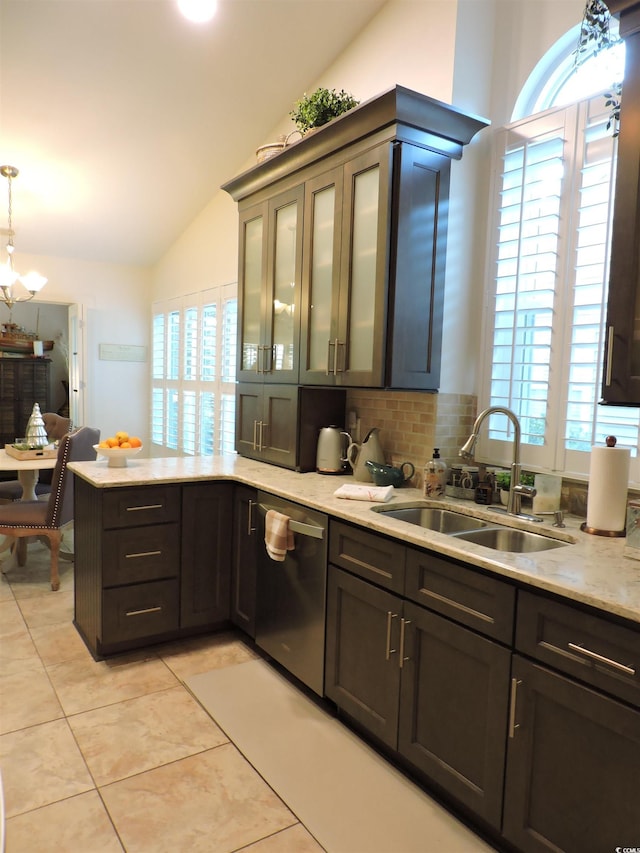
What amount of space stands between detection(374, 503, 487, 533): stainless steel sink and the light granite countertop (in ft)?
0.11

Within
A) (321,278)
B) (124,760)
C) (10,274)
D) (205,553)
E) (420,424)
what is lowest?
(124,760)

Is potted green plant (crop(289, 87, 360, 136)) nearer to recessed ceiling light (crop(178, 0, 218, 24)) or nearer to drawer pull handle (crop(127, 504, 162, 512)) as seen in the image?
recessed ceiling light (crop(178, 0, 218, 24))

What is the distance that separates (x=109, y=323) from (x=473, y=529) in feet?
17.2

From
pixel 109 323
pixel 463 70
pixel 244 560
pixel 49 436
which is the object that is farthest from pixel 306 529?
pixel 109 323

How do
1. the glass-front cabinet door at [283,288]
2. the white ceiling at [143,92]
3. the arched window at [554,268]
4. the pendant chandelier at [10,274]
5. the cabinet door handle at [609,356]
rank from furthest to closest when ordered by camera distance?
the pendant chandelier at [10,274], the white ceiling at [143,92], the glass-front cabinet door at [283,288], the arched window at [554,268], the cabinet door handle at [609,356]

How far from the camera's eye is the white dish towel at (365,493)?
252cm

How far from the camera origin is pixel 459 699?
72.4 inches

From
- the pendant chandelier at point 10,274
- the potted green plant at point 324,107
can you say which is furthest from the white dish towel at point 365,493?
the pendant chandelier at point 10,274

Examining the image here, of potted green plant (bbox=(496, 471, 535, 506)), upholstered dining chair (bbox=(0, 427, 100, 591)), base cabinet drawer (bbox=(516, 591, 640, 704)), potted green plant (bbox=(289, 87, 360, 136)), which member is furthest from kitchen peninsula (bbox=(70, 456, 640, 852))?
potted green plant (bbox=(289, 87, 360, 136))

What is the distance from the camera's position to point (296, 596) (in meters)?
2.63

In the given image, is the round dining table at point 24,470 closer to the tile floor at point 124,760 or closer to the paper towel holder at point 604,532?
the tile floor at point 124,760

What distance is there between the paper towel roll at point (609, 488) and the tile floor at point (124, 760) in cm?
119

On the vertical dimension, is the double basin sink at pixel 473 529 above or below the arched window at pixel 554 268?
below

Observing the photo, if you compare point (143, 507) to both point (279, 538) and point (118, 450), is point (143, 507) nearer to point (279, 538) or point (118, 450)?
point (118, 450)
